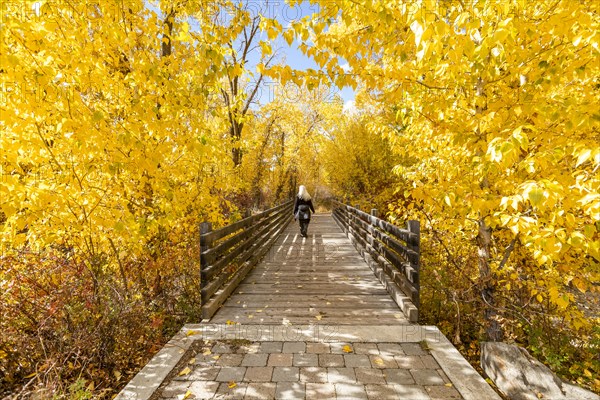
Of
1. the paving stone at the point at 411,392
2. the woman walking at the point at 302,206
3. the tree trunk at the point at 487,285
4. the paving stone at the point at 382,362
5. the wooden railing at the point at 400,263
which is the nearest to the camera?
the paving stone at the point at 411,392

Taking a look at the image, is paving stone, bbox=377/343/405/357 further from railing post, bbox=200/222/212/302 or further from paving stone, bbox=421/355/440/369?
railing post, bbox=200/222/212/302

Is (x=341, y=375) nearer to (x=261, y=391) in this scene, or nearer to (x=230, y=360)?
→ (x=261, y=391)

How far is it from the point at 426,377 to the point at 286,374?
1510 mm

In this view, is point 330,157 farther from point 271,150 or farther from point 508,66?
point 508,66

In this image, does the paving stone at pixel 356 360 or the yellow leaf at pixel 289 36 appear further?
the yellow leaf at pixel 289 36

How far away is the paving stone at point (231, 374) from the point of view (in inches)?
130

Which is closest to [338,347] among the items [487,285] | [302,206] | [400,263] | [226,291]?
[400,263]

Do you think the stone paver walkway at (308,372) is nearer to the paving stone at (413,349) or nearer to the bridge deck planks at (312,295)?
the paving stone at (413,349)

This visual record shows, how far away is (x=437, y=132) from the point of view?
15.8 feet

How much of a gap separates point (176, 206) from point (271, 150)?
16124 mm

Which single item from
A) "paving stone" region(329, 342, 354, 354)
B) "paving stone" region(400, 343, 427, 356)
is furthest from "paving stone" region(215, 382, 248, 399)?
"paving stone" region(400, 343, 427, 356)

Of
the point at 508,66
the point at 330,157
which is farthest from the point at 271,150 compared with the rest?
the point at 508,66

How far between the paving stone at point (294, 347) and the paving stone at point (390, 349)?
961mm

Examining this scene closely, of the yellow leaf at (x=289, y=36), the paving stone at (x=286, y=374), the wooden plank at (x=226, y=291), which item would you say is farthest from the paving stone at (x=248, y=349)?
the yellow leaf at (x=289, y=36)
